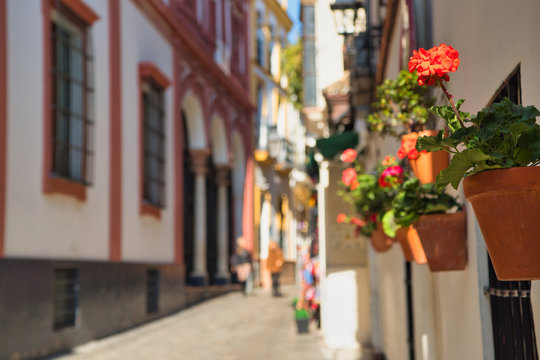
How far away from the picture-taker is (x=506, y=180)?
236cm

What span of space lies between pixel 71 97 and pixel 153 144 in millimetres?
4243

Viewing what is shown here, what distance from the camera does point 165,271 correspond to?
16.7 metres

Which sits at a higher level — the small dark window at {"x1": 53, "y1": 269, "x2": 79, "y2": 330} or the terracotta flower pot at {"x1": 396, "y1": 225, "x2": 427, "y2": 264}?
the terracotta flower pot at {"x1": 396, "y1": 225, "x2": 427, "y2": 264}

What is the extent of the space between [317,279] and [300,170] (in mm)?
18943

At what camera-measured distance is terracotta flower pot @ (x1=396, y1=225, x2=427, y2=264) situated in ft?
16.5

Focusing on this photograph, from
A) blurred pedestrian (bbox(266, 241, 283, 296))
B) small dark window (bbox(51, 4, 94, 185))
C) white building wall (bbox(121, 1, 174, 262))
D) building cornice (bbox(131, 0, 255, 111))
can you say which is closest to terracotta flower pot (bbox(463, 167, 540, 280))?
small dark window (bbox(51, 4, 94, 185))

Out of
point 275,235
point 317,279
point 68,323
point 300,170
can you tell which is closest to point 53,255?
point 68,323

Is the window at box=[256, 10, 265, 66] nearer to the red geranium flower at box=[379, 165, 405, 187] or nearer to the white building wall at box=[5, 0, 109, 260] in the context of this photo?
the white building wall at box=[5, 0, 109, 260]

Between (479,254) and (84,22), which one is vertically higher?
(84,22)

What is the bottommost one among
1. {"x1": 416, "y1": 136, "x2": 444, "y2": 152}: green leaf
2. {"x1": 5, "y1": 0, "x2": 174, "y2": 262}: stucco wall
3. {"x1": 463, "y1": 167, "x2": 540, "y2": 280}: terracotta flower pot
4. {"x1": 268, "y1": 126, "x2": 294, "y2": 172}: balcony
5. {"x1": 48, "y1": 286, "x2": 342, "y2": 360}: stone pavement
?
{"x1": 48, "y1": 286, "x2": 342, "y2": 360}: stone pavement

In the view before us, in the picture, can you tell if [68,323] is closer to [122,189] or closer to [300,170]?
[122,189]

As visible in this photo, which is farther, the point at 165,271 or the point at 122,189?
the point at 165,271

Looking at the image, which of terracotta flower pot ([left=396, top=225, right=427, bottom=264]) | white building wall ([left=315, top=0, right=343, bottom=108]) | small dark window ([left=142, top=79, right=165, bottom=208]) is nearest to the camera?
terracotta flower pot ([left=396, top=225, right=427, bottom=264])

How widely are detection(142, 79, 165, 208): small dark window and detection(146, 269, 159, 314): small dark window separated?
1328 mm
